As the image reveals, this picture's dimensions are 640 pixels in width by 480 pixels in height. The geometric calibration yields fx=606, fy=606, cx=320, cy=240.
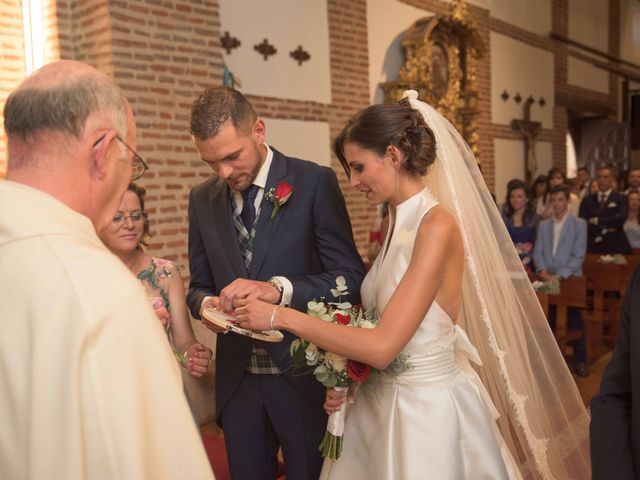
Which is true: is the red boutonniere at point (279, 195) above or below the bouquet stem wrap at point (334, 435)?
above

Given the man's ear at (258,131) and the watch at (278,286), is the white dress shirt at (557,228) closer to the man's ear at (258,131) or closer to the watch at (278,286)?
the man's ear at (258,131)

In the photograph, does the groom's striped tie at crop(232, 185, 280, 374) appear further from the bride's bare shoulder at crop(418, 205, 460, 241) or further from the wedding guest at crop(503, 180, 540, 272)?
the wedding guest at crop(503, 180, 540, 272)

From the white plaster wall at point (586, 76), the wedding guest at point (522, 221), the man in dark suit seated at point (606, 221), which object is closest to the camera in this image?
the wedding guest at point (522, 221)

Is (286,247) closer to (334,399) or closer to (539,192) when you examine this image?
(334,399)

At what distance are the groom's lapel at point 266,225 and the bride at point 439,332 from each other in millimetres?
270

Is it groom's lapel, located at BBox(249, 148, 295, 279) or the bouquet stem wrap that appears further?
groom's lapel, located at BBox(249, 148, 295, 279)

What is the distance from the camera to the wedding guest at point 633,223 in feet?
29.2

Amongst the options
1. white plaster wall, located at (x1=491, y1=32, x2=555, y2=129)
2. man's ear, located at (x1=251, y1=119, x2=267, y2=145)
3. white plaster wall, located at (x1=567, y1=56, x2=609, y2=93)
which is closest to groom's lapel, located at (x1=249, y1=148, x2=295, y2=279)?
man's ear, located at (x1=251, y1=119, x2=267, y2=145)

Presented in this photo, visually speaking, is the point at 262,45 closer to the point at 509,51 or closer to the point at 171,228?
the point at 171,228

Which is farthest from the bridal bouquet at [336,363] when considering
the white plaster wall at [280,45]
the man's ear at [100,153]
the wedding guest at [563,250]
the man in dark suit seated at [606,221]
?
the man in dark suit seated at [606,221]

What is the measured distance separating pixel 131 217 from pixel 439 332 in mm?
1343

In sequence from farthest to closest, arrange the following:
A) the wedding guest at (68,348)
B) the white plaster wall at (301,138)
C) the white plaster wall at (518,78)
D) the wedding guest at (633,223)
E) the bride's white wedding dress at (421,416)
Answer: the white plaster wall at (518,78)
the wedding guest at (633,223)
the white plaster wall at (301,138)
the bride's white wedding dress at (421,416)
the wedding guest at (68,348)

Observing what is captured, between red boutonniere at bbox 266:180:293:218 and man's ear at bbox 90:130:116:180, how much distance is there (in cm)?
124

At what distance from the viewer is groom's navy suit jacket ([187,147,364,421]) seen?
2461 millimetres
